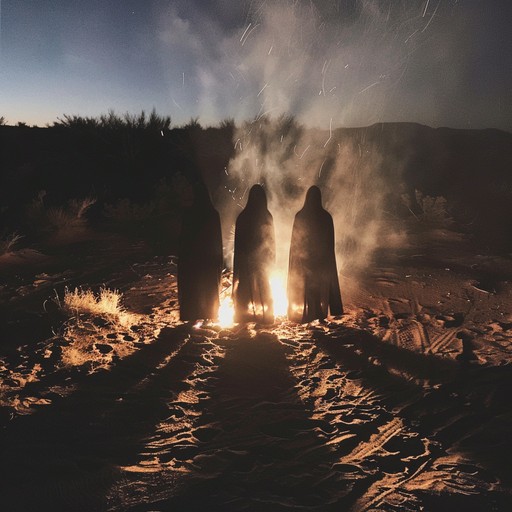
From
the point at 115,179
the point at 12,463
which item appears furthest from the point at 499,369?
the point at 115,179

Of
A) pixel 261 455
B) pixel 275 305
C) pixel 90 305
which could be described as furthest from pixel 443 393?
pixel 90 305

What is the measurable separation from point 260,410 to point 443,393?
1.75 m

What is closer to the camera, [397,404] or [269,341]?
[397,404]

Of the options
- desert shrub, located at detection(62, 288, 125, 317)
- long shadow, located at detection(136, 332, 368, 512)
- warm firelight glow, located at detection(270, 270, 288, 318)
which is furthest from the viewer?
warm firelight glow, located at detection(270, 270, 288, 318)

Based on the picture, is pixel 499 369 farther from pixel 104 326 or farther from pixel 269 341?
pixel 104 326

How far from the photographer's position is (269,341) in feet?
17.1

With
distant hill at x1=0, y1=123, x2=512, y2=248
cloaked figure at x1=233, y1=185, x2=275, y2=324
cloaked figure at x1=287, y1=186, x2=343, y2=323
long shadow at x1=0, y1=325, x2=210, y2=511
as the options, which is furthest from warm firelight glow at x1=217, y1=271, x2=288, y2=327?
distant hill at x1=0, y1=123, x2=512, y2=248

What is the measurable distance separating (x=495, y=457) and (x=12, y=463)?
11.3 feet

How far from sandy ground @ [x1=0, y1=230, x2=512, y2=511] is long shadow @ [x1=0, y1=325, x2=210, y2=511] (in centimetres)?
1

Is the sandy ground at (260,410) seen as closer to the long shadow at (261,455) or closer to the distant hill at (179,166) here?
the long shadow at (261,455)

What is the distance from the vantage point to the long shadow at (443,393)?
311cm

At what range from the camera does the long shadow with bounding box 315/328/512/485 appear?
311 centimetres

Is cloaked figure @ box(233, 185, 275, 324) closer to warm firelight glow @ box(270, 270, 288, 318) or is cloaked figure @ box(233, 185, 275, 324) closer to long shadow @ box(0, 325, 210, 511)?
warm firelight glow @ box(270, 270, 288, 318)

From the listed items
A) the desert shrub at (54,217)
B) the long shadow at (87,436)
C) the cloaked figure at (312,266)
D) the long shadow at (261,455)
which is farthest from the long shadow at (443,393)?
the desert shrub at (54,217)
